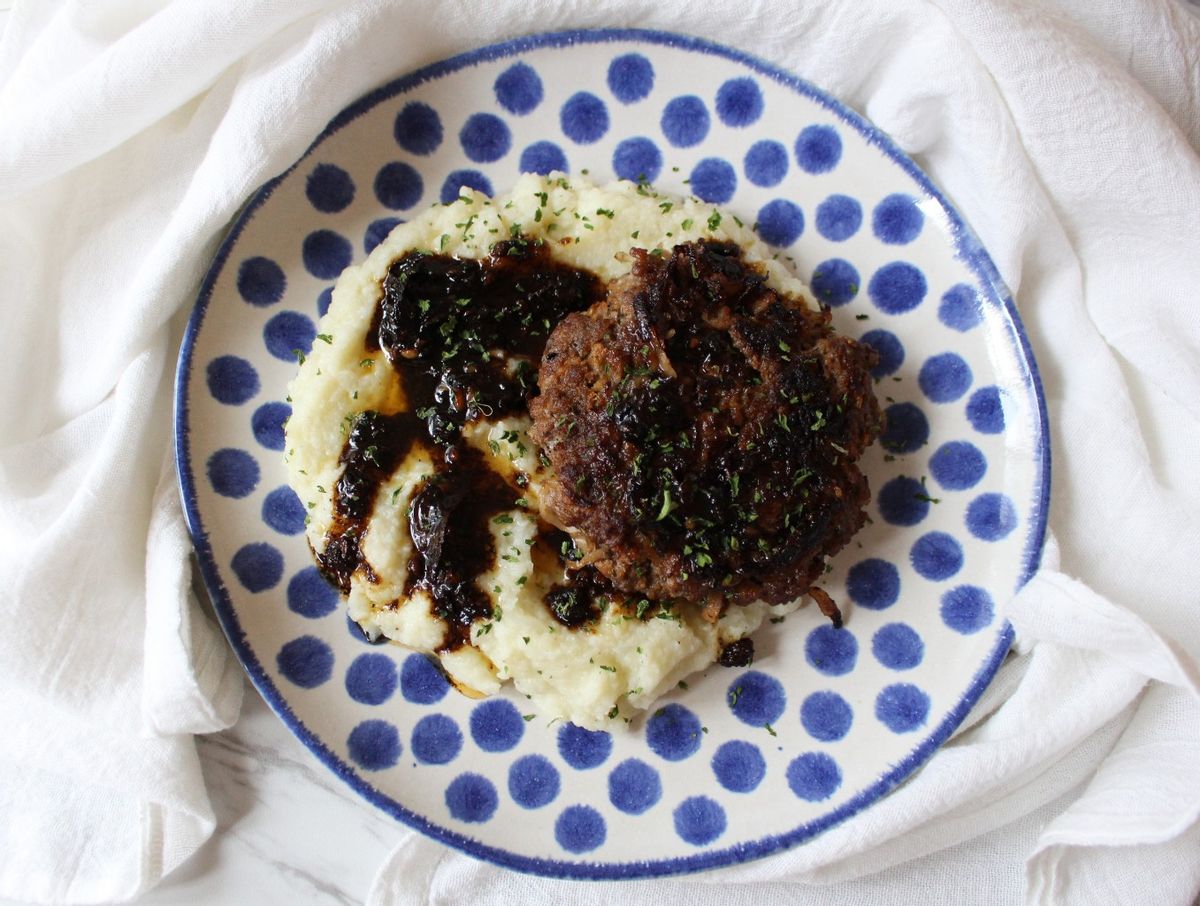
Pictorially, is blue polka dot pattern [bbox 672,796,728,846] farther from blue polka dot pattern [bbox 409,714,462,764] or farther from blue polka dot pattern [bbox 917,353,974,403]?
blue polka dot pattern [bbox 917,353,974,403]

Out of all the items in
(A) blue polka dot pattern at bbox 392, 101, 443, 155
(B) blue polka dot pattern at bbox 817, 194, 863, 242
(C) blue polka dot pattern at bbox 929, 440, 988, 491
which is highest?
(B) blue polka dot pattern at bbox 817, 194, 863, 242

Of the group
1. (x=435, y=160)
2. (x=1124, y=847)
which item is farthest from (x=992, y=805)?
(x=435, y=160)

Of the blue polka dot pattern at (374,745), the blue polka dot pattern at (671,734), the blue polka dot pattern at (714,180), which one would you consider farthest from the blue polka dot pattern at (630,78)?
the blue polka dot pattern at (374,745)

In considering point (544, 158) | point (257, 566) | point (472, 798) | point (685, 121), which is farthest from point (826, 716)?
point (544, 158)

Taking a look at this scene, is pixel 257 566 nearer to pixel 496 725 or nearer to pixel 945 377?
pixel 496 725

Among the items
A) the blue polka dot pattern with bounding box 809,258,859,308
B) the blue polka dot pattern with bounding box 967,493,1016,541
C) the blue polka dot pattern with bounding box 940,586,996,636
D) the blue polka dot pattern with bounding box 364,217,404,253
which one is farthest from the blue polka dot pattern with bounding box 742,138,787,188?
the blue polka dot pattern with bounding box 940,586,996,636

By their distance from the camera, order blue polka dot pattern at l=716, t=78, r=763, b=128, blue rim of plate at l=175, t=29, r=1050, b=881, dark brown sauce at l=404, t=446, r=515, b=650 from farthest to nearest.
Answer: blue polka dot pattern at l=716, t=78, r=763, b=128 < blue rim of plate at l=175, t=29, r=1050, b=881 < dark brown sauce at l=404, t=446, r=515, b=650

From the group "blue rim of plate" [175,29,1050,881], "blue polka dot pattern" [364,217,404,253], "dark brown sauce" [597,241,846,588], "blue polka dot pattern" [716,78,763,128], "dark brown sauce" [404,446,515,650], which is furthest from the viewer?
"blue polka dot pattern" [364,217,404,253]

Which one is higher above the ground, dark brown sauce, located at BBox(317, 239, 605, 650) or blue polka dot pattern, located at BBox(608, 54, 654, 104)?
blue polka dot pattern, located at BBox(608, 54, 654, 104)
